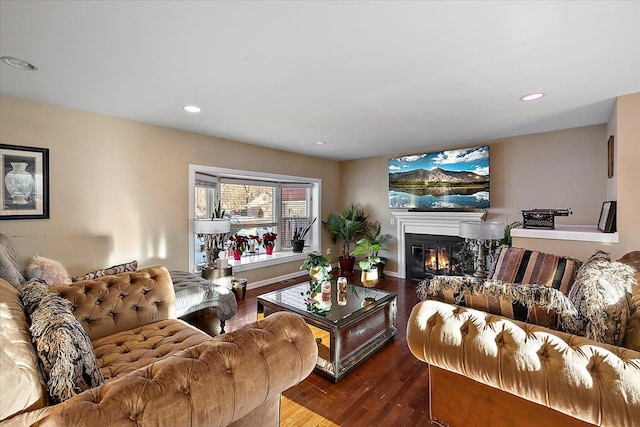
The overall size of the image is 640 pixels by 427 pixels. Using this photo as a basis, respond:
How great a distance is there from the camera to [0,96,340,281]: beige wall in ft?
8.59

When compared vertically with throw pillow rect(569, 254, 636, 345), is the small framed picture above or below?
above

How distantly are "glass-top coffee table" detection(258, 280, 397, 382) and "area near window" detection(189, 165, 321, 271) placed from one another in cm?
184

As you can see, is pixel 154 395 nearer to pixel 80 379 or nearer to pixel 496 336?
pixel 80 379

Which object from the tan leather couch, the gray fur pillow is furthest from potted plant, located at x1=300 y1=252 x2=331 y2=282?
the gray fur pillow

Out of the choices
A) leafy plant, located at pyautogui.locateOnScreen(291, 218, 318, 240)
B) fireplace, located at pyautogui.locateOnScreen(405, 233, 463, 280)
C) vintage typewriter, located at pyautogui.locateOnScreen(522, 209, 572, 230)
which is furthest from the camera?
leafy plant, located at pyautogui.locateOnScreen(291, 218, 318, 240)

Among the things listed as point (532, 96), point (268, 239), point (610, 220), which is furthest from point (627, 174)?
point (268, 239)

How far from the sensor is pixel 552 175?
373cm

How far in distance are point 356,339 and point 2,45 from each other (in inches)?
124

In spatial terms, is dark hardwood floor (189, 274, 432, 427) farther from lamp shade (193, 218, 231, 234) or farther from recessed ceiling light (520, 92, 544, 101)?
recessed ceiling light (520, 92, 544, 101)

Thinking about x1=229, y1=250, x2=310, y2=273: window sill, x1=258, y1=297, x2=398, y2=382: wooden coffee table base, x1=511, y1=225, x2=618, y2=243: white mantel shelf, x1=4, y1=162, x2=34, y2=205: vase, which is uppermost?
x1=4, y1=162, x2=34, y2=205: vase

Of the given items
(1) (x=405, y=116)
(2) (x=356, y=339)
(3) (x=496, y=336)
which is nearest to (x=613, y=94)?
(1) (x=405, y=116)

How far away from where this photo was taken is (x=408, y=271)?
5.03 meters

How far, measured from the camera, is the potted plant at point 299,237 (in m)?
5.32

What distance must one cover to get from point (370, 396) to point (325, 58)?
7.65 feet
